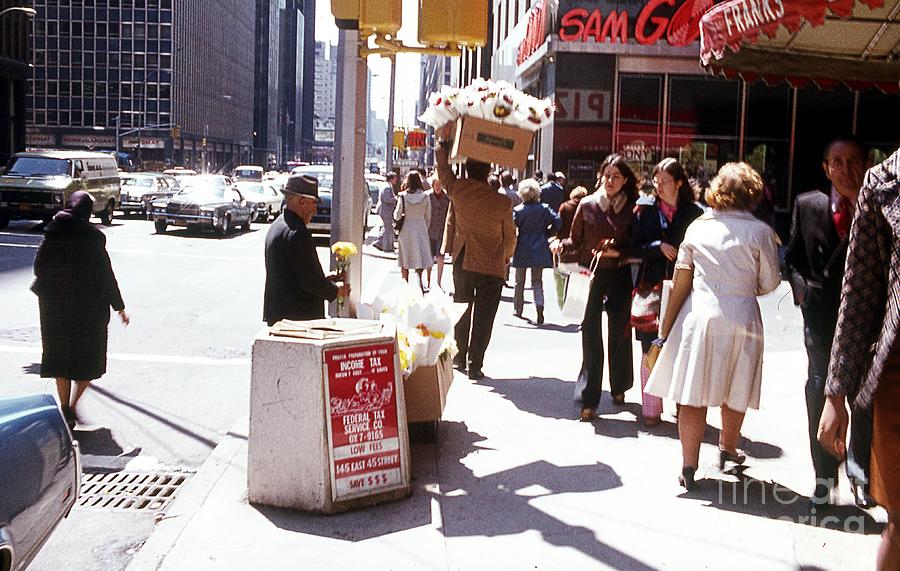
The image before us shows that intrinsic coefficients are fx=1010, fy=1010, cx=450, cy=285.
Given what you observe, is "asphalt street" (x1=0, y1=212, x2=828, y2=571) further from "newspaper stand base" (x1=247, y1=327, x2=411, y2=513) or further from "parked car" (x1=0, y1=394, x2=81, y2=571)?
"parked car" (x1=0, y1=394, x2=81, y2=571)

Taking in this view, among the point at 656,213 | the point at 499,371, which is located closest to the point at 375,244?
the point at 499,371

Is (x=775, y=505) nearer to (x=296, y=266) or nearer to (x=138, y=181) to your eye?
(x=296, y=266)

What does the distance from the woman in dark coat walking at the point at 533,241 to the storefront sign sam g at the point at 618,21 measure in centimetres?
1044

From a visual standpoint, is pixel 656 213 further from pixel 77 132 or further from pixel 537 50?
pixel 77 132

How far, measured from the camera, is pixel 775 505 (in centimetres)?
567

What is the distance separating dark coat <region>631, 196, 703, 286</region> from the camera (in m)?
7.01

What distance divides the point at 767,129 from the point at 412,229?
38.9ft

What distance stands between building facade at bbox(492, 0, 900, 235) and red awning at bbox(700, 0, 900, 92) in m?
15.2

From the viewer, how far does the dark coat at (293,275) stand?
6723 mm

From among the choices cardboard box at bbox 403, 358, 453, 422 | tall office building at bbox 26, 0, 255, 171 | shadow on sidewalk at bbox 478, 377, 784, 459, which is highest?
tall office building at bbox 26, 0, 255, 171

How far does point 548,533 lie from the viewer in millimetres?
5203

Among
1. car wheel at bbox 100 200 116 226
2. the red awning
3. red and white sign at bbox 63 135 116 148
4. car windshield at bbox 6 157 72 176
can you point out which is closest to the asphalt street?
the red awning

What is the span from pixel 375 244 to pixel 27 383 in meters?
18.8

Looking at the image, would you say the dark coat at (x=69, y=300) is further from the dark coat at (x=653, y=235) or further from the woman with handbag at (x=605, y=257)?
the dark coat at (x=653, y=235)
